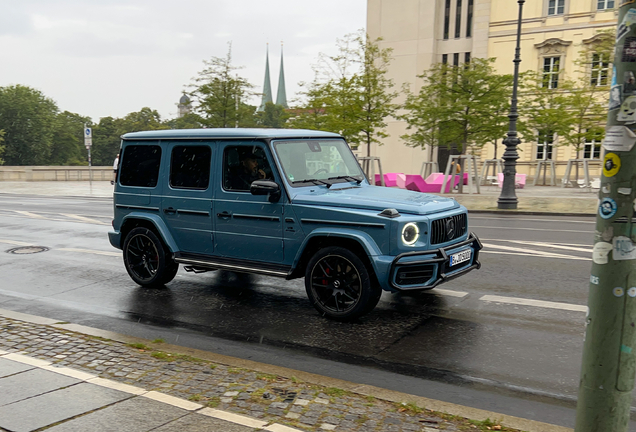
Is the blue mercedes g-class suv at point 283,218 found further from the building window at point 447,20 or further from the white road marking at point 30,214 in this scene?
the building window at point 447,20

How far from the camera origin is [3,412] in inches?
142

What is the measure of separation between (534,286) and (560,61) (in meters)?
45.1

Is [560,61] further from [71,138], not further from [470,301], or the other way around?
[71,138]

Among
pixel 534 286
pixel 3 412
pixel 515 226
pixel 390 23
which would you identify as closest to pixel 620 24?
pixel 3 412

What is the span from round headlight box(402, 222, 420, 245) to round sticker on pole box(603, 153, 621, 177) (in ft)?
9.53

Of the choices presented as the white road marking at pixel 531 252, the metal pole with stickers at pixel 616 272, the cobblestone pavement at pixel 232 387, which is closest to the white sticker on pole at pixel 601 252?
the metal pole with stickers at pixel 616 272

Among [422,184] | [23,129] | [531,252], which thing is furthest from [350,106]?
[23,129]

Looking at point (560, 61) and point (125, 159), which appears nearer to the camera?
point (125, 159)

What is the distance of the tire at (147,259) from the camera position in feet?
24.2

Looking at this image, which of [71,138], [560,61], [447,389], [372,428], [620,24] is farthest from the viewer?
[71,138]

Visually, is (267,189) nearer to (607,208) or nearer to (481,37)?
(607,208)

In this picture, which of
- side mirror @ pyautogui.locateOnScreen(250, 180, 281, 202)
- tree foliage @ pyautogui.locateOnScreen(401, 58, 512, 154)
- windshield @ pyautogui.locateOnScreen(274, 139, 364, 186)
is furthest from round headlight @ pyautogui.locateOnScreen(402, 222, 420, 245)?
tree foliage @ pyautogui.locateOnScreen(401, 58, 512, 154)

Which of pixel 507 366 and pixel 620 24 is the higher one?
pixel 620 24

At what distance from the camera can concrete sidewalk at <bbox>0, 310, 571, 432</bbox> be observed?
11.4 ft
